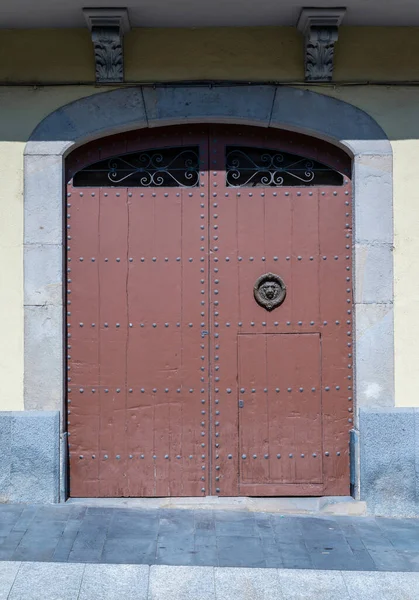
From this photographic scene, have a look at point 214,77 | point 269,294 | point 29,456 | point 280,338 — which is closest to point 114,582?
point 29,456

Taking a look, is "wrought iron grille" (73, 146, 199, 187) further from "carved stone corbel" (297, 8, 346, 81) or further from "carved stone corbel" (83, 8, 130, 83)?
"carved stone corbel" (297, 8, 346, 81)

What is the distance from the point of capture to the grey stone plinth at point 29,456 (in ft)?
18.6

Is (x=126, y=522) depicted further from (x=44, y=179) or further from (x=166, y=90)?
(x=166, y=90)

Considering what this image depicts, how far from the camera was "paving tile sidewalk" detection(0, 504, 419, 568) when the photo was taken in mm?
4688

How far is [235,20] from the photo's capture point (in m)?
5.69

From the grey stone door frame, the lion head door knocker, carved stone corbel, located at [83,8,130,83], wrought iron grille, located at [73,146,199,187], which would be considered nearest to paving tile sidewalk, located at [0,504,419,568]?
the grey stone door frame

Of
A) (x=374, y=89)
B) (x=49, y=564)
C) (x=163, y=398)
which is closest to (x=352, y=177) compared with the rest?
(x=374, y=89)

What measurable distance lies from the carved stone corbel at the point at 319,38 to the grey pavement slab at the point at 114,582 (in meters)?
3.70

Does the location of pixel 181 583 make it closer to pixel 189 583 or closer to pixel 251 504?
pixel 189 583

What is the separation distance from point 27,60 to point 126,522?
3.51 meters

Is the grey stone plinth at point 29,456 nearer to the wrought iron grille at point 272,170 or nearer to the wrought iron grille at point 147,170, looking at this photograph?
the wrought iron grille at point 147,170

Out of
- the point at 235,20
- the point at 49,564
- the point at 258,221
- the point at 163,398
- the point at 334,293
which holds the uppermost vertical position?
the point at 235,20

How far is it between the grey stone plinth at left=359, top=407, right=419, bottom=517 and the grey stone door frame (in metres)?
0.17

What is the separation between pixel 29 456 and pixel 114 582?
1.59 metres
